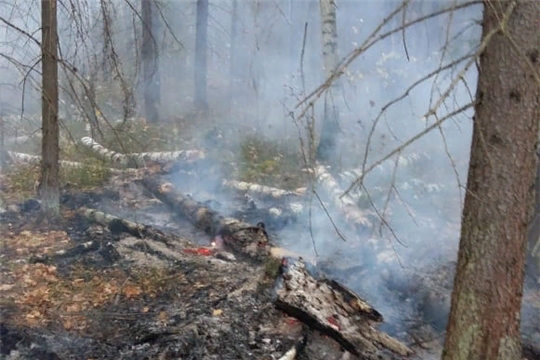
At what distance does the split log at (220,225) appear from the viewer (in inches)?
254

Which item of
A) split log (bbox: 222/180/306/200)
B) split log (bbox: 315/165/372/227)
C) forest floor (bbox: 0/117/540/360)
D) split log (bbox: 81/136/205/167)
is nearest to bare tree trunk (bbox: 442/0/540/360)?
forest floor (bbox: 0/117/540/360)

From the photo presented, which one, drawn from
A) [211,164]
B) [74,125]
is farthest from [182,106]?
[211,164]

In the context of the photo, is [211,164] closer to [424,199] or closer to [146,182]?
[146,182]

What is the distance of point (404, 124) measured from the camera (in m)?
14.9

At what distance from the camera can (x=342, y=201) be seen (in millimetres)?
7715

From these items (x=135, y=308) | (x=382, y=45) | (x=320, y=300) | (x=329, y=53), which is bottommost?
(x=135, y=308)

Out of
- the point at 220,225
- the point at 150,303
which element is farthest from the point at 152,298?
the point at 220,225

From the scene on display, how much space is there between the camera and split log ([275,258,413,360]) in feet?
14.2

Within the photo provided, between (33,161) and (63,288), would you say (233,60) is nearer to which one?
(33,161)

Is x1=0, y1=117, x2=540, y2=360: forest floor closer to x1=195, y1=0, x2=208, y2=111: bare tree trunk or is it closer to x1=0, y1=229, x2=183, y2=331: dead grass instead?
x1=0, y1=229, x2=183, y2=331: dead grass

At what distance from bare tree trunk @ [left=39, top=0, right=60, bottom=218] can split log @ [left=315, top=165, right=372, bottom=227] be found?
12.0ft

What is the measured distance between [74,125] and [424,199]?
9.33 metres

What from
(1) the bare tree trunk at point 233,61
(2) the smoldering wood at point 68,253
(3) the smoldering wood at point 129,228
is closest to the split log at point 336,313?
(3) the smoldering wood at point 129,228

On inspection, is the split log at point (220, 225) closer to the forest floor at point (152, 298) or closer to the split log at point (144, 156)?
the forest floor at point (152, 298)
